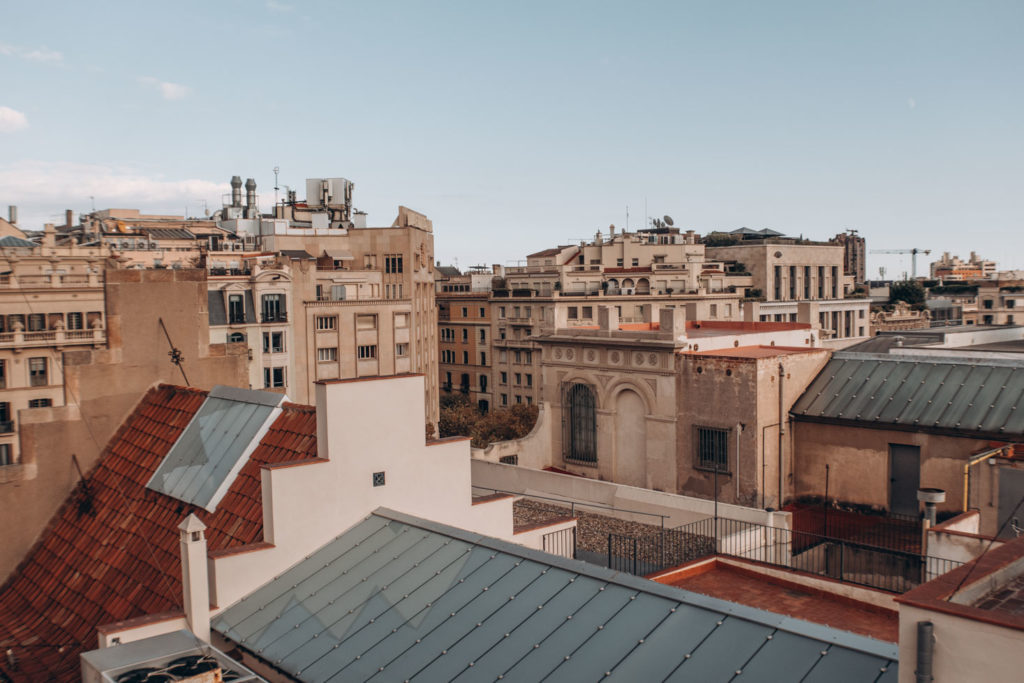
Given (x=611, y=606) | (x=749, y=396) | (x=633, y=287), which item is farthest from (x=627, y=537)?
(x=633, y=287)

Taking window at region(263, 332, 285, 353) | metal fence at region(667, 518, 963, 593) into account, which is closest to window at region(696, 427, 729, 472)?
metal fence at region(667, 518, 963, 593)

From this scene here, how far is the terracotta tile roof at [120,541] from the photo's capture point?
1337 centimetres

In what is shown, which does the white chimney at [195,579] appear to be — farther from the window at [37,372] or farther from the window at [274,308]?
the window at [274,308]

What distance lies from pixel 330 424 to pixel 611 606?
5.19 m

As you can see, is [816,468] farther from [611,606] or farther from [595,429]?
[611,606]

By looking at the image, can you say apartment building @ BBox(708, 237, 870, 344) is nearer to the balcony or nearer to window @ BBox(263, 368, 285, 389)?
window @ BBox(263, 368, 285, 389)

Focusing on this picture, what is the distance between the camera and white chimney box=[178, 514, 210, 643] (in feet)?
37.7

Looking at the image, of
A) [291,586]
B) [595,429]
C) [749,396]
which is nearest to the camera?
[291,586]

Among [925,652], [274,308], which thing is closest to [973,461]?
[925,652]

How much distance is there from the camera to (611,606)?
947 cm

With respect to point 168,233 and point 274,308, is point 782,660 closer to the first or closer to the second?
point 274,308

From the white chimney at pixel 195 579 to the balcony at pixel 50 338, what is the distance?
41.4 meters

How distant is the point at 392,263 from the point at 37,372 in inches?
1313

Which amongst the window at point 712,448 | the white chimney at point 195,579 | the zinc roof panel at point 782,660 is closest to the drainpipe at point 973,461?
the window at point 712,448
